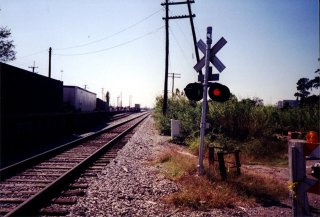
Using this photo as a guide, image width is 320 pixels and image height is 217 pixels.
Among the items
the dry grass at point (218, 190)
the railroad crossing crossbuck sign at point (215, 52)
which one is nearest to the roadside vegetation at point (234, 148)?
the dry grass at point (218, 190)

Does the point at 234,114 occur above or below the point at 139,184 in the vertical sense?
above

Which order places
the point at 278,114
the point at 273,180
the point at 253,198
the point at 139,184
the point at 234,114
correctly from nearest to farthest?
the point at 253,198 → the point at 139,184 → the point at 273,180 → the point at 234,114 → the point at 278,114

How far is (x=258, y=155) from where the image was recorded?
12328 millimetres

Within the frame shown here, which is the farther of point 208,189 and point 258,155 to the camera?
point 258,155

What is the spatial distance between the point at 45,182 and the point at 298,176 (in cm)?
559

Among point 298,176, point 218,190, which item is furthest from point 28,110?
point 298,176

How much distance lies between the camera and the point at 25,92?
15.6 metres

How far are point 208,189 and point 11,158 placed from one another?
7477 millimetres

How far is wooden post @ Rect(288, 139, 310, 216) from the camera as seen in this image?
13.8 feet

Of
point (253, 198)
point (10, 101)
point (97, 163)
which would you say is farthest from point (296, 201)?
point (10, 101)

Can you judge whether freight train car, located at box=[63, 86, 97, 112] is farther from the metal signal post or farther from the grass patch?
the metal signal post

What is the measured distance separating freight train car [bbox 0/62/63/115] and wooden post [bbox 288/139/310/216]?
1195 cm

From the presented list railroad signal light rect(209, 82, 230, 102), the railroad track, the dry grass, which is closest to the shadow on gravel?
the dry grass

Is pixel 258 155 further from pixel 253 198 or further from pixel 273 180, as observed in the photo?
pixel 253 198
